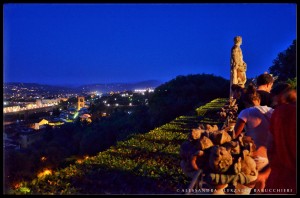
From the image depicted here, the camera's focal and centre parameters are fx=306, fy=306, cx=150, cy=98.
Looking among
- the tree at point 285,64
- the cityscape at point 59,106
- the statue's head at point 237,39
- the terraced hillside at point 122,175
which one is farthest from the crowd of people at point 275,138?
the tree at point 285,64

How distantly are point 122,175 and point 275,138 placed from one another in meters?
2.70

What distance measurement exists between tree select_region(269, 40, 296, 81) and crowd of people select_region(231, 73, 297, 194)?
74.9 feet

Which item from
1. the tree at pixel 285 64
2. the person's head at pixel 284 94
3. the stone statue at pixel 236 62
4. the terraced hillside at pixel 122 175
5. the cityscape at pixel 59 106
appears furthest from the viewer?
the tree at pixel 285 64

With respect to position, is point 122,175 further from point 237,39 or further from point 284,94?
point 237,39

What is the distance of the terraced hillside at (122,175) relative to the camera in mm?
4066

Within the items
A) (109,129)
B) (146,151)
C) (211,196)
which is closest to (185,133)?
(146,151)

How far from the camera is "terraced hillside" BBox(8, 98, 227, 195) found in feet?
13.3

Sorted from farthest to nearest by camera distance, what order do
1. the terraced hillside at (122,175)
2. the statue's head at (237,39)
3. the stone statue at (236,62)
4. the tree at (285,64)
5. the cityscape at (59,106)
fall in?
the tree at (285,64), the cityscape at (59,106), the stone statue at (236,62), the statue's head at (237,39), the terraced hillside at (122,175)

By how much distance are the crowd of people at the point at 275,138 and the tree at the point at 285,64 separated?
74.9ft

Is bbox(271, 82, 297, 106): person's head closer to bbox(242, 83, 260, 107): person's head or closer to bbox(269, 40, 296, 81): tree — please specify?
bbox(242, 83, 260, 107): person's head

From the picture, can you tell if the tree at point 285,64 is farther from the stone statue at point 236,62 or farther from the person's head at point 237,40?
the person's head at point 237,40

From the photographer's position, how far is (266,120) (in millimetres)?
2842

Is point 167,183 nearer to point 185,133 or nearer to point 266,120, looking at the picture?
point 266,120

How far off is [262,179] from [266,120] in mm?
551
